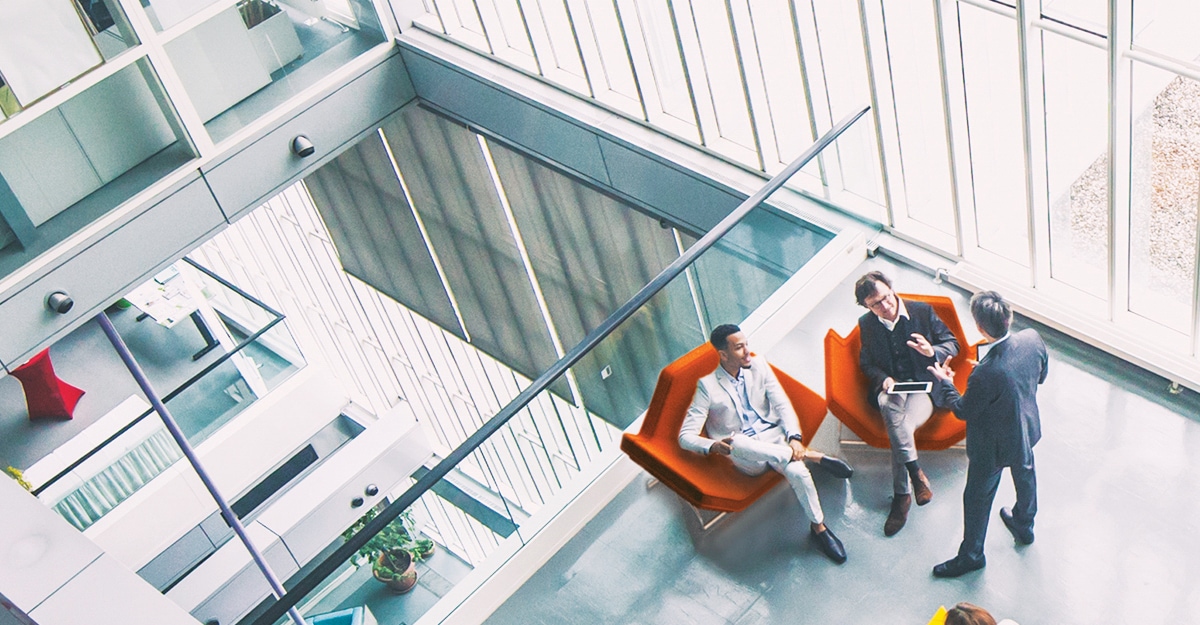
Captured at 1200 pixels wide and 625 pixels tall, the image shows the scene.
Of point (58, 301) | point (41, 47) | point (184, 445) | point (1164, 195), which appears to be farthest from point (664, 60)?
point (184, 445)

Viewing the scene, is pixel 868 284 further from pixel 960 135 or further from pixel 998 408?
pixel 960 135

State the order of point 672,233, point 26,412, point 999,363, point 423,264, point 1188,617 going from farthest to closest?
point 423,264 → point 26,412 → point 672,233 → point 1188,617 → point 999,363

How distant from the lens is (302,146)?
36.6 ft

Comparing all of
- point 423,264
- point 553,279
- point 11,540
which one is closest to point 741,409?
point 11,540

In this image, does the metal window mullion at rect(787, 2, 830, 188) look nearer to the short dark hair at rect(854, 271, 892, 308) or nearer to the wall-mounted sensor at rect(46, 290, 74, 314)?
the short dark hair at rect(854, 271, 892, 308)

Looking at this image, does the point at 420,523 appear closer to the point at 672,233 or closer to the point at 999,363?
the point at 999,363

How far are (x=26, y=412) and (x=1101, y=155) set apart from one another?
10.4 m

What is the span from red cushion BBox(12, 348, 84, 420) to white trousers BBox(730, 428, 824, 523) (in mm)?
8134

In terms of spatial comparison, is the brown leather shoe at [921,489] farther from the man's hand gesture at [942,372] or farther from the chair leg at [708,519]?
the chair leg at [708,519]

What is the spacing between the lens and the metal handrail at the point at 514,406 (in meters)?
6.16

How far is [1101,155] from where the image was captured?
7219mm

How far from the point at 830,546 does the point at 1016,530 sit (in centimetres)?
96

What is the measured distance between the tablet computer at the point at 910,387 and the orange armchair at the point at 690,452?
535 mm

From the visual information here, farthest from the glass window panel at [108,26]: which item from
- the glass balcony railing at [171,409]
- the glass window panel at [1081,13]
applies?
the glass window panel at [1081,13]
